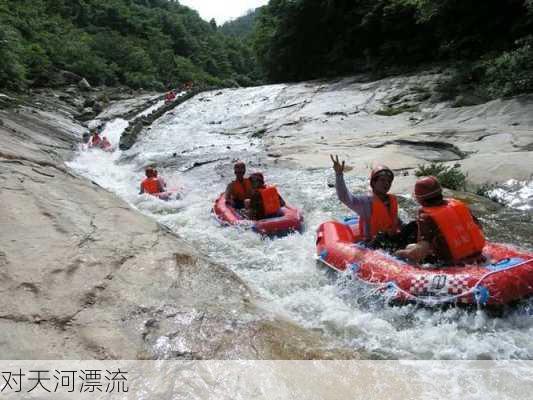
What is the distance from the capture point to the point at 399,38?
2364cm

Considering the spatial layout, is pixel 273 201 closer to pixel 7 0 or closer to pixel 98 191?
pixel 98 191

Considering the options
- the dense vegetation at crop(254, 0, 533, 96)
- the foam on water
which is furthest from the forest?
the foam on water

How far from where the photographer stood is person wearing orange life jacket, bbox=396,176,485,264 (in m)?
4.41

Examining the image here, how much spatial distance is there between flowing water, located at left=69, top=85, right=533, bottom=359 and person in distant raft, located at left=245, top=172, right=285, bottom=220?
17.1 inches

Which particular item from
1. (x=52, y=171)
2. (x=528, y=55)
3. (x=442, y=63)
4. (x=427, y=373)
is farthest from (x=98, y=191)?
Result: (x=442, y=63)

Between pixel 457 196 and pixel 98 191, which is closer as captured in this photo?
pixel 98 191

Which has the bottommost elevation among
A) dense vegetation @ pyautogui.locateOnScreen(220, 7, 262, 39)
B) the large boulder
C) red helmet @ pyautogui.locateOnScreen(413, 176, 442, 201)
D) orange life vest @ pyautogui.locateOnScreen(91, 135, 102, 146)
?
red helmet @ pyautogui.locateOnScreen(413, 176, 442, 201)

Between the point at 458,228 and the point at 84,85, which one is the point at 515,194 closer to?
the point at 458,228

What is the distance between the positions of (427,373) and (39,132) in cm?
1526

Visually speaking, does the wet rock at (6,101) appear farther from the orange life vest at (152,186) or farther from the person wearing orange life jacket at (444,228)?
the person wearing orange life jacket at (444,228)

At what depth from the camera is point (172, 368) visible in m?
3.32

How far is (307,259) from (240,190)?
90.3 inches

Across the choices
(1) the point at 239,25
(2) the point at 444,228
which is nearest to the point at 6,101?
(2) the point at 444,228

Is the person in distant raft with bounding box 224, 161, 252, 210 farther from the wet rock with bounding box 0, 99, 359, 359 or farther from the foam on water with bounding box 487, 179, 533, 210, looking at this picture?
the foam on water with bounding box 487, 179, 533, 210
